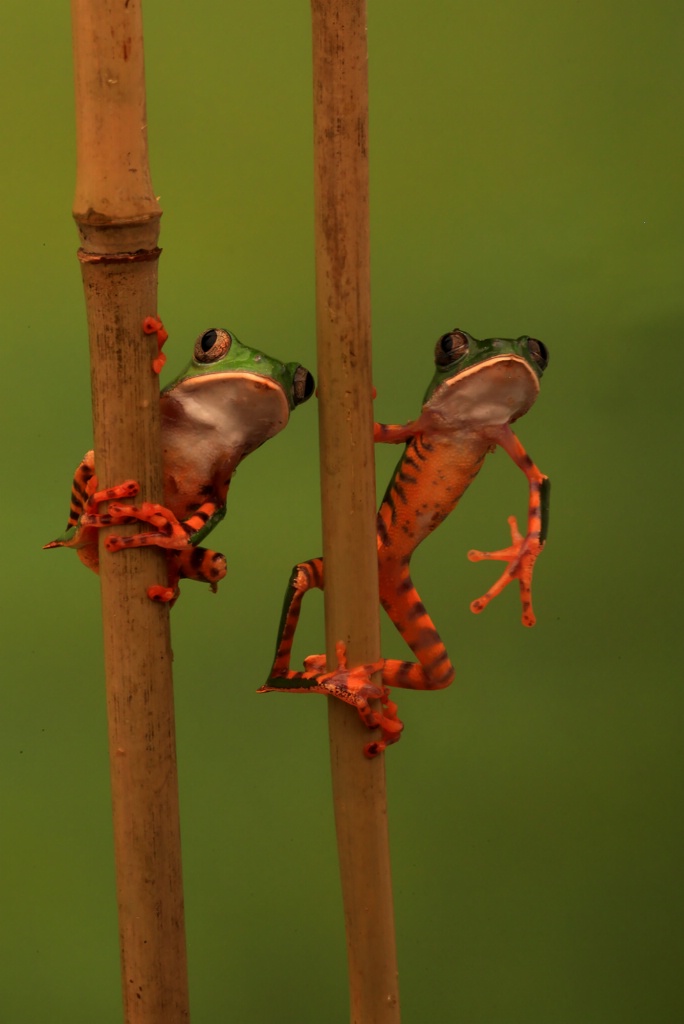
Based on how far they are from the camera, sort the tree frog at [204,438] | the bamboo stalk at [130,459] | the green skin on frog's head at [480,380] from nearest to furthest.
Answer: the bamboo stalk at [130,459]
the tree frog at [204,438]
the green skin on frog's head at [480,380]

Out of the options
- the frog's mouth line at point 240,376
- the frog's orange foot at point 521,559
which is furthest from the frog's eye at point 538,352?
the frog's mouth line at point 240,376

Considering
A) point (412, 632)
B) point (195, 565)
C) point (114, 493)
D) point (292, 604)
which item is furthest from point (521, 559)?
point (114, 493)

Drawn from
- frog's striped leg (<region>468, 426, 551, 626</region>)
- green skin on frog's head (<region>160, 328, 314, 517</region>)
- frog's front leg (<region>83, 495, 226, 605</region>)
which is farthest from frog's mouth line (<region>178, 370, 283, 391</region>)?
frog's striped leg (<region>468, 426, 551, 626</region>)

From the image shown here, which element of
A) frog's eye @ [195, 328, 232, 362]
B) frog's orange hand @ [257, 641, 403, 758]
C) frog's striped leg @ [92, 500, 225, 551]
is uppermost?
frog's eye @ [195, 328, 232, 362]

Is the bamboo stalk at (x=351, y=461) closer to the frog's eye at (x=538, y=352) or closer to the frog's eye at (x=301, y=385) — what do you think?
the frog's eye at (x=301, y=385)

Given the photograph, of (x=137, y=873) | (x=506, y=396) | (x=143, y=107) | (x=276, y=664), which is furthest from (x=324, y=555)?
(x=143, y=107)

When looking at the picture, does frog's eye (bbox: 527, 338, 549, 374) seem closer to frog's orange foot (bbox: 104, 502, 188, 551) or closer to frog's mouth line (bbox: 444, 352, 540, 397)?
frog's mouth line (bbox: 444, 352, 540, 397)

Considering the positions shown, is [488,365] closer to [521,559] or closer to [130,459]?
[521,559]
